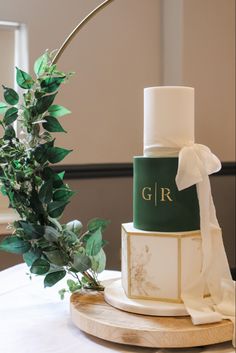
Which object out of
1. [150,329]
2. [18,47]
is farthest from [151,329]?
[18,47]

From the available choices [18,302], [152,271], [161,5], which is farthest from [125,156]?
[152,271]

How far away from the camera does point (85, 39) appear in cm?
238

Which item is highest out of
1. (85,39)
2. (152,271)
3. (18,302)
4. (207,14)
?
(207,14)

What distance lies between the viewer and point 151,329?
0.80 meters

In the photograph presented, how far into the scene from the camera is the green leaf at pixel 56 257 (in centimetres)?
100

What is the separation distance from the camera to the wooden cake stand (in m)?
0.79

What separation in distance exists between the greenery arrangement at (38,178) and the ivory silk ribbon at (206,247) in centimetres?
24

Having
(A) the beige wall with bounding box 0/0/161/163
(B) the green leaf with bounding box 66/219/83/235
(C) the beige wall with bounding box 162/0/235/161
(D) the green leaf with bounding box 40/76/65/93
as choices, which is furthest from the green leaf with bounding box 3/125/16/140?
(C) the beige wall with bounding box 162/0/235/161

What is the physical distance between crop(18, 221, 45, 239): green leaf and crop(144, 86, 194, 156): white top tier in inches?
10.8

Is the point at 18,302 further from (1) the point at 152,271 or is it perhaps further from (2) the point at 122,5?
(2) the point at 122,5

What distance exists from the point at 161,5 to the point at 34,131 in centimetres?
178

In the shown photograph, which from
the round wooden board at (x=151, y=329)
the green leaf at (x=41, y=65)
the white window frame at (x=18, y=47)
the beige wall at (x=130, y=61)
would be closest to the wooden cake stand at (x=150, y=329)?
the round wooden board at (x=151, y=329)

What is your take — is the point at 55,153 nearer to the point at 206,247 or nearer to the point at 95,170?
the point at 206,247

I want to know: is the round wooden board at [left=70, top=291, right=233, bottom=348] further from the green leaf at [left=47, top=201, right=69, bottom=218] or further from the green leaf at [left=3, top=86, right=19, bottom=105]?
the green leaf at [left=3, top=86, right=19, bottom=105]
